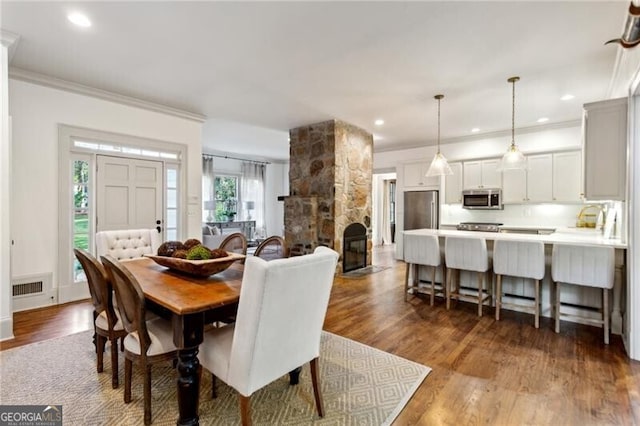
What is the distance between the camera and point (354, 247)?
18.9 feet

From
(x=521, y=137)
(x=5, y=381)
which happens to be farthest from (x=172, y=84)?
(x=521, y=137)

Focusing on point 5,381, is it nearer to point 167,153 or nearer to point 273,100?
point 167,153

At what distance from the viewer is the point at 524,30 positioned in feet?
8.34

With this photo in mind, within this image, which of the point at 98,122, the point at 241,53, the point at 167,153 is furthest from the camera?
the point at 167,153

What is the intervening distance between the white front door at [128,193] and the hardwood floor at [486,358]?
117cm

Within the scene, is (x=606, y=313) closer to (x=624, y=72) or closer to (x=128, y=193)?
(x=624, y=72)

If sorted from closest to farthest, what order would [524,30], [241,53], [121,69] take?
[524,30] < [241,53] < [121,69]

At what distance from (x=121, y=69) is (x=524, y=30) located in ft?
13.1

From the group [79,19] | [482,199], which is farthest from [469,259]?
[79,19]

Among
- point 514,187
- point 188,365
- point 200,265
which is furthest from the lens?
point 514,187

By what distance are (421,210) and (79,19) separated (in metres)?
6.16

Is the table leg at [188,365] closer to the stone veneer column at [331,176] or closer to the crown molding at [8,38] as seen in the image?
the crown molding at [8,38]

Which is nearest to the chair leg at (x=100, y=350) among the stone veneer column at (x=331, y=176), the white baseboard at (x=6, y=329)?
the white baseboard at (x=6, y=329)

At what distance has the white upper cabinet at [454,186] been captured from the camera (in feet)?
20.5
